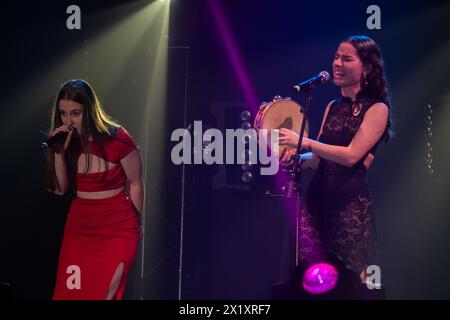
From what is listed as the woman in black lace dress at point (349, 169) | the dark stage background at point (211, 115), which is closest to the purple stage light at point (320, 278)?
the woman in black lace dress at point (349, 169)

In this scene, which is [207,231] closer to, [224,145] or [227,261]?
[227,261]

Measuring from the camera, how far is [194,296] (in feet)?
15.2

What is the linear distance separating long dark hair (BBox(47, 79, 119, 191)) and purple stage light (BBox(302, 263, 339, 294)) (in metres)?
1.84

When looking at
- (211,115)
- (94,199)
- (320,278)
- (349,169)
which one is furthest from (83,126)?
(320,278)

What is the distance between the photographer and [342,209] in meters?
3.79

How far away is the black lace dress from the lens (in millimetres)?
3760

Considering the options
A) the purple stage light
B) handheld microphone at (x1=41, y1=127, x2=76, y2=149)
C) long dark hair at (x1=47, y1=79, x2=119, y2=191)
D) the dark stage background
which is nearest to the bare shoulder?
the dark stage background

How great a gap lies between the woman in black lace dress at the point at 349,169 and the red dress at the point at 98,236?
49.5 inches

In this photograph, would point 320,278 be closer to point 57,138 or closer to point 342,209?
point 342,209

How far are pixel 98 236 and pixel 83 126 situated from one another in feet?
2.68

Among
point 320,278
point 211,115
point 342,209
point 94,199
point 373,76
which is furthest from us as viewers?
point 211,115
